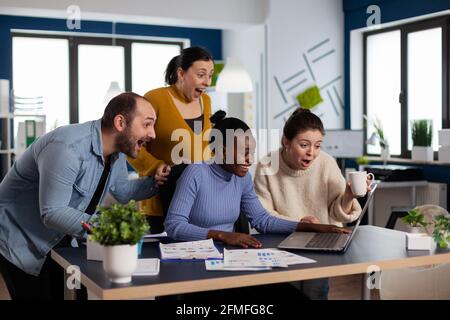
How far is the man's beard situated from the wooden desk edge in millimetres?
474

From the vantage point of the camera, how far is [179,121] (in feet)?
10.3

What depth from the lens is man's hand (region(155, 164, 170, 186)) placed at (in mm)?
2748

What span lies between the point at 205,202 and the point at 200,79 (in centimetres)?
80

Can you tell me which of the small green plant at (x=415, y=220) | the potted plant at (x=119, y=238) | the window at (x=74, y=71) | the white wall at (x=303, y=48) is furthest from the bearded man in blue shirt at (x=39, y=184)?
the window at (x=74, y=71)

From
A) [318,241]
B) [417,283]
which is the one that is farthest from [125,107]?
[417,283]

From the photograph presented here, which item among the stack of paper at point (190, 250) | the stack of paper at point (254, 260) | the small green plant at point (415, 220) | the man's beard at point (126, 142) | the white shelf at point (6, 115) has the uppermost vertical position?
the white shelf at point (6, 115)

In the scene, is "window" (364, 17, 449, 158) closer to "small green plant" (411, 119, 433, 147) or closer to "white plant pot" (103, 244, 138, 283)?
"small green plant" (411, 119, 433, 147)

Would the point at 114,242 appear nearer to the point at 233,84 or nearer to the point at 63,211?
the point at 63,211

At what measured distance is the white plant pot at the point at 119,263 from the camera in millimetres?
1817

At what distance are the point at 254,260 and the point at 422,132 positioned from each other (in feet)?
13.9

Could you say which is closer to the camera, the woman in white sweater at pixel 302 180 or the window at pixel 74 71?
the woman in white sweater at pixel 302 180

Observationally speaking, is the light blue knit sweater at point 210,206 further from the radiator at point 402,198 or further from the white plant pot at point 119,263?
the radiator at point 402,198

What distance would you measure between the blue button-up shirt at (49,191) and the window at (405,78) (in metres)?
4.32

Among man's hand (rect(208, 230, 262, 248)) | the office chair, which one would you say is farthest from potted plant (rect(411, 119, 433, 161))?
man's hand (rect(208, 230, 262, 248))
